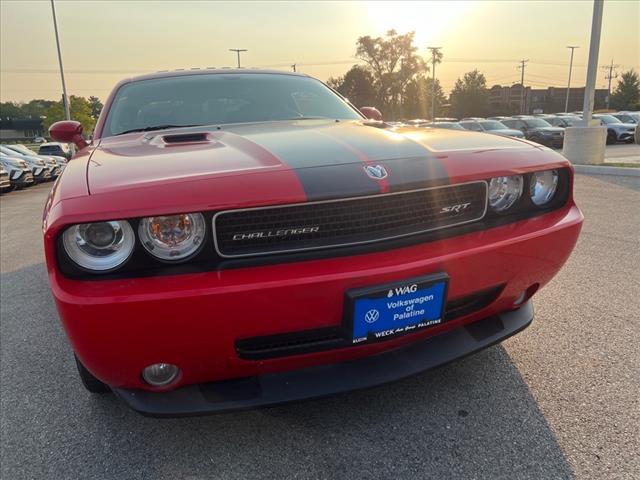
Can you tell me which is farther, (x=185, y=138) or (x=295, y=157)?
(x=185, y=138)

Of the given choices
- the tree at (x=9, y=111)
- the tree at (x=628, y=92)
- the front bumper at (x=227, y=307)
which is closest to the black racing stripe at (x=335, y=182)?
the front bumper at (x=227, y=307)

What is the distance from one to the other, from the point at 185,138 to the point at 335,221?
0.95 meters

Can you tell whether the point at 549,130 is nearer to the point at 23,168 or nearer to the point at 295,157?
the point at 23,168

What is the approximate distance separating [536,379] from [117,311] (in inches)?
67.9

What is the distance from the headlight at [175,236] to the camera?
1.40 m

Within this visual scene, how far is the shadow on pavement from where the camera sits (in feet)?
5.31

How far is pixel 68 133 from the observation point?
9.63 feet

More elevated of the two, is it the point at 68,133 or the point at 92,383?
the point at 68,133

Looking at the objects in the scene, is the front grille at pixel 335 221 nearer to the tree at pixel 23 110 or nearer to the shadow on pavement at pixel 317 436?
the shadow on pavement at pixel 317 436

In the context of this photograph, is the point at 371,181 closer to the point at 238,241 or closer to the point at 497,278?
the point at 238,241

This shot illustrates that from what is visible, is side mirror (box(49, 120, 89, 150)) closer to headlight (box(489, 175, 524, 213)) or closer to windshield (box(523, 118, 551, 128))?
headlight (box(489, 175, 524, 213))

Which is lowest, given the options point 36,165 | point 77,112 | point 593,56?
point 36,165

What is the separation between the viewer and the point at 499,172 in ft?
5.67

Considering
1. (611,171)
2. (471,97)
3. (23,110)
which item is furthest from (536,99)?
(23,110)
